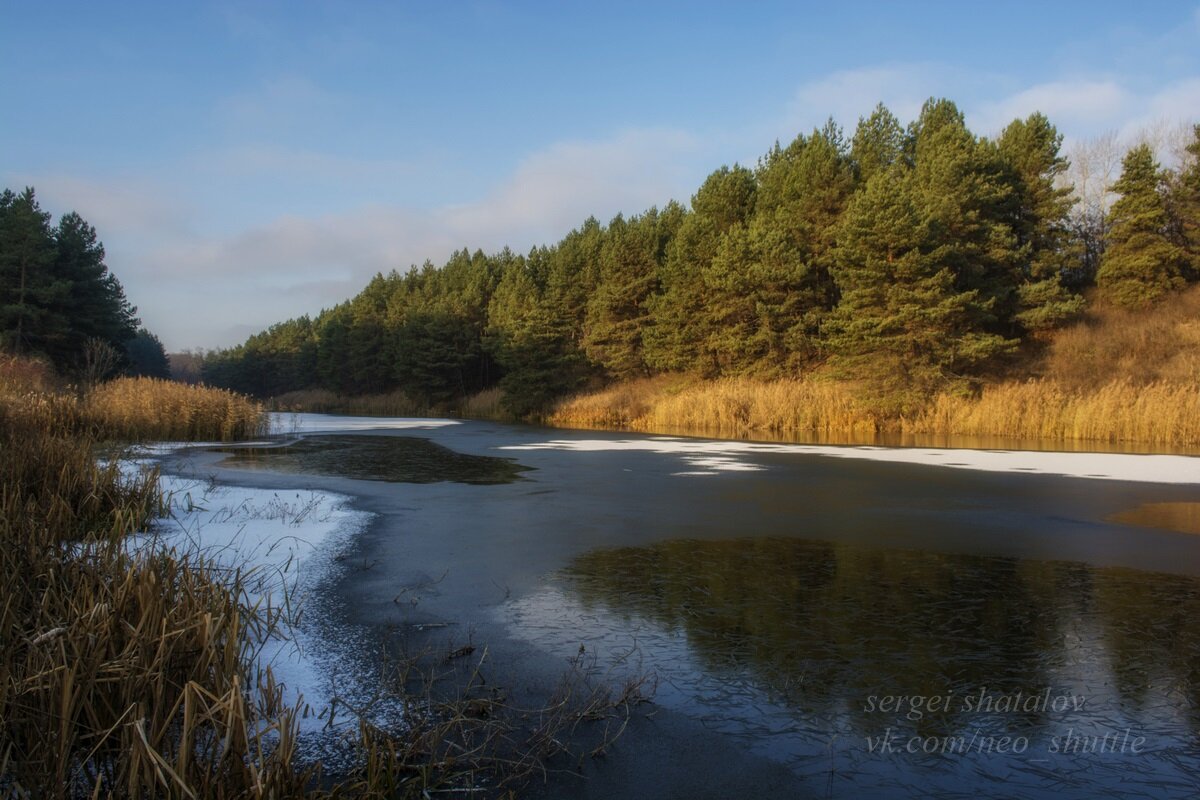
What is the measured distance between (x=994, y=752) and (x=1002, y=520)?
18.5ft

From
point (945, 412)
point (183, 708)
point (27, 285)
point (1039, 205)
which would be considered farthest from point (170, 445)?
point (1039, 205)

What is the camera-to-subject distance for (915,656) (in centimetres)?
393

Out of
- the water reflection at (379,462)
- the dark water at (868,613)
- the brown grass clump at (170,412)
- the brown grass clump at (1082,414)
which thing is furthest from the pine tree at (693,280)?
the dark water at (868,613)

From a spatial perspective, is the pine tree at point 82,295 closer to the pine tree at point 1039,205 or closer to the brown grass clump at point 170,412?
the brown grass clump at point 170,412

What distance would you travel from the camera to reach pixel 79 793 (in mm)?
2404

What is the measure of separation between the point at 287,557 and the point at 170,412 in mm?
14487

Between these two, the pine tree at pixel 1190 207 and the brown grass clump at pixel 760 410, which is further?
the pine tree at pixel 1190 207

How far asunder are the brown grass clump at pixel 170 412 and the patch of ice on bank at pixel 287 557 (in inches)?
265

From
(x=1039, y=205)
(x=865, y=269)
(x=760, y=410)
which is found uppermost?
(x=1039, y=205)

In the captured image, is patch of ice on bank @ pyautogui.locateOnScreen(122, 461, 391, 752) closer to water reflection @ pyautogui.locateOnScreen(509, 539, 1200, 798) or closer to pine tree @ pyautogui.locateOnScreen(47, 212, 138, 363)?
water reflection @ pyautogui.locateOnScreen(509, 539, 1200, 798)

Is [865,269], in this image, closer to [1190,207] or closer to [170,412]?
[1190,207]

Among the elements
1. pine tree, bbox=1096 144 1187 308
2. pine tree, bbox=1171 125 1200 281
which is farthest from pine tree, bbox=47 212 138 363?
pine tree, bbox=1171 125 1200 281

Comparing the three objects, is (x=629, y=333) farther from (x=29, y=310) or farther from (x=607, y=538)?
(x=607, y=538)

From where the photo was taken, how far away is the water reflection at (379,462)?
39.5 feet
